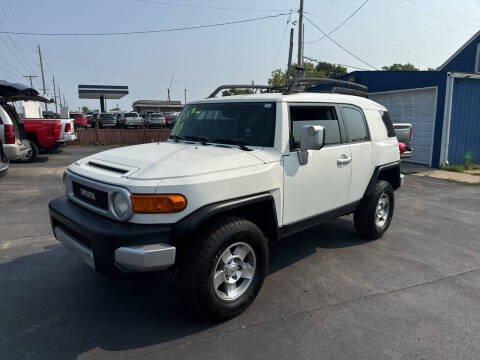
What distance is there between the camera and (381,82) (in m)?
14.2

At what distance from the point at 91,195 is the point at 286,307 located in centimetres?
201

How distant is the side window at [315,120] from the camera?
3621mm

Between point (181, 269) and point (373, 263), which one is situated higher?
point (181, 269)

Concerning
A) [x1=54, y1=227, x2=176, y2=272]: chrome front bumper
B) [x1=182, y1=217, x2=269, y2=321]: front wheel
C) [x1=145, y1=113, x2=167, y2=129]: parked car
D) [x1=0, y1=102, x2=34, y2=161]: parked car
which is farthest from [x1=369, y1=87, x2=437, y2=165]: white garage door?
[x1=145, y1=113, x2=167, y2=129]: parked car

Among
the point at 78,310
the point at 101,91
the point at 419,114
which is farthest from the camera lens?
the point at 101,91

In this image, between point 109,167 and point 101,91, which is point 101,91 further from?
point 109,167

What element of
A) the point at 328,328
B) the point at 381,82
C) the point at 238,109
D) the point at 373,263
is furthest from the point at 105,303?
the point at 381,82

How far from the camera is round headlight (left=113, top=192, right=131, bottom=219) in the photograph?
2.66 meters

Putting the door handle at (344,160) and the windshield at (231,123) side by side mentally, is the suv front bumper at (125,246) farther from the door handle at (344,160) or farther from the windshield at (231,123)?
the door handle at (344,160)

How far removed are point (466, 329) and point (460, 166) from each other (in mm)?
10507

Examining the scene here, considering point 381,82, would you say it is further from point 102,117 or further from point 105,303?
point 102,117

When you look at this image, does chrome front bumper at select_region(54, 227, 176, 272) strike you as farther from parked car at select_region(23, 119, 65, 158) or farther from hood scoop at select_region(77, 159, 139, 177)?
parked car at select_region(23, 119, 65, 158)

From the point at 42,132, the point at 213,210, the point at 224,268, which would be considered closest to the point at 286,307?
the point at 224,268

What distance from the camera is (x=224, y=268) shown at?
3.06m
